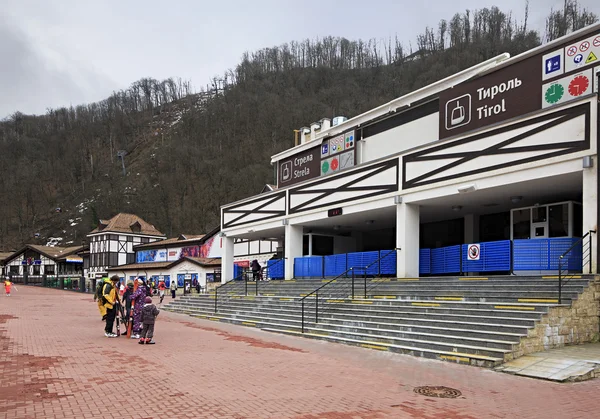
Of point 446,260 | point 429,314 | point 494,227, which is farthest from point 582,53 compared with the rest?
point 429,314

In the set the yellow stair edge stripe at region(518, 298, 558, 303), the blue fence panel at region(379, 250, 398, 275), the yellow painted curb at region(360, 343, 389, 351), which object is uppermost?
the blue fence panel at region(379, 250, 398, 275)

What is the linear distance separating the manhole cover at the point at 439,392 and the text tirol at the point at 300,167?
62.4ft

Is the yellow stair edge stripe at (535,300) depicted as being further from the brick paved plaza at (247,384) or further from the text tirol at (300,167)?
the text tirol at (300,167)

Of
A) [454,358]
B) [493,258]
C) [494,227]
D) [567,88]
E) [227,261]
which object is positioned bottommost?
[454,358]

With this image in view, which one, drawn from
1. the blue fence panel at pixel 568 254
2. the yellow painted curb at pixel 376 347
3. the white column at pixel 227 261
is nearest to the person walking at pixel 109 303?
the yellow painted curb at pixel 376 347

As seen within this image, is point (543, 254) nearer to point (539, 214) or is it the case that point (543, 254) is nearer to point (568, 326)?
point (539, 214)

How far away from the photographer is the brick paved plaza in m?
6.77

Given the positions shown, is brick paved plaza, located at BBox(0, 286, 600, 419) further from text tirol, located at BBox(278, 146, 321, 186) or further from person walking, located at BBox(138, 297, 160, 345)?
text tirol, located at BBox(278, 146, 321, 186)

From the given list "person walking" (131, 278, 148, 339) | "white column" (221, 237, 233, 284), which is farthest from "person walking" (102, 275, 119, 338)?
"white column" (221, 237, 233, 284)

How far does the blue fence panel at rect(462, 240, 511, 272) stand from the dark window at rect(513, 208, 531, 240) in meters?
2.14

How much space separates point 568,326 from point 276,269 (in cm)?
1742

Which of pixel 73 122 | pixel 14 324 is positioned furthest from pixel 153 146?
pixel 14 324

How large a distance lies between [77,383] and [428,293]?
10.4 meters

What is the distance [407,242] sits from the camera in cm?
1889
